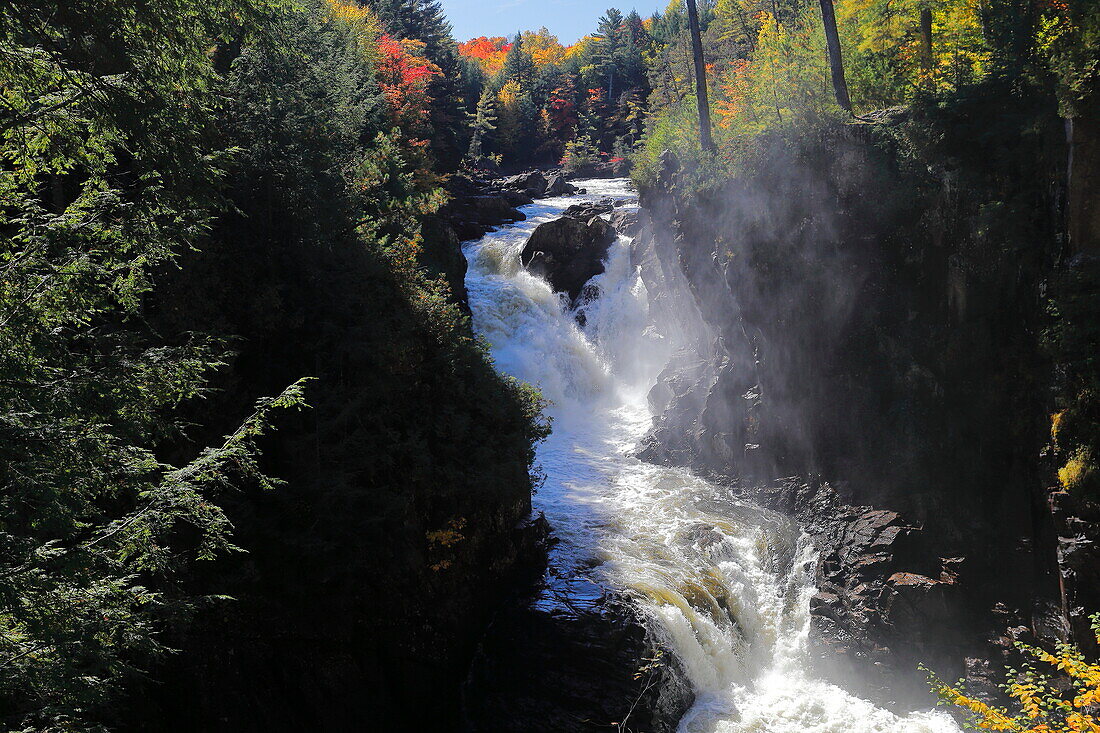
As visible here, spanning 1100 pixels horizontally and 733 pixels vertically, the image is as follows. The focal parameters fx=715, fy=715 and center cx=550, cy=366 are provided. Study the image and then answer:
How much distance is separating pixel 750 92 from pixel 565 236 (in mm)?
10387

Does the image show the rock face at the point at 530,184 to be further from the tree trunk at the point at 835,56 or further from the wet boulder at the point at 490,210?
the tree trunk at the point at 835,56

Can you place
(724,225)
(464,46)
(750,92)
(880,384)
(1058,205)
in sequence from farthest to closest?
(464,46)
(750,92)
(724,225)
(880,384)
(1058,205)

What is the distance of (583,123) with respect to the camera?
214 feet

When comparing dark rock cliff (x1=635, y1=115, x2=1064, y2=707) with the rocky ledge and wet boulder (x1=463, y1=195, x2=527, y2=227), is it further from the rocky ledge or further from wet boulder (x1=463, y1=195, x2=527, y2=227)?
wet boulder (x1=463, y1=195, x2=527, y2=227)

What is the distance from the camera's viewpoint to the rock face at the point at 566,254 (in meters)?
29.6

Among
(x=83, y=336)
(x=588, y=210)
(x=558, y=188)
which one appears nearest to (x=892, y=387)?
(x=83, y=336)

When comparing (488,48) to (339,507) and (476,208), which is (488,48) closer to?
(476,208)

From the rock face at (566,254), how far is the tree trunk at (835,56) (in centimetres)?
1339

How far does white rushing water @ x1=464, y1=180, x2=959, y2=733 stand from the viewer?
1280 cm

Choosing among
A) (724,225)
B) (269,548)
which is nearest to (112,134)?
(269,548)

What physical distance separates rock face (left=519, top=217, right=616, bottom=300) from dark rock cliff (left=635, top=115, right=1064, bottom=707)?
8672 millimetres

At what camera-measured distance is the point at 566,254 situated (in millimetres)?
30062

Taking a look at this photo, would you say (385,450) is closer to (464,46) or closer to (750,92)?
(750,92)

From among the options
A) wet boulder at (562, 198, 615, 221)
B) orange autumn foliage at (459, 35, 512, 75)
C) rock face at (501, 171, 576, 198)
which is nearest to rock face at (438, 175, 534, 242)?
rock face at (501, 171, 576, 198)
